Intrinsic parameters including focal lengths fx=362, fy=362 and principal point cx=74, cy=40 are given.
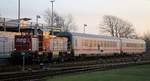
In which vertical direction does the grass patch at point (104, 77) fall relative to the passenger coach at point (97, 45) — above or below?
below

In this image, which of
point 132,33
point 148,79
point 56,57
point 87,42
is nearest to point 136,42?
point 87,42

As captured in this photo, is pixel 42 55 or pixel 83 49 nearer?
pixel 42 55

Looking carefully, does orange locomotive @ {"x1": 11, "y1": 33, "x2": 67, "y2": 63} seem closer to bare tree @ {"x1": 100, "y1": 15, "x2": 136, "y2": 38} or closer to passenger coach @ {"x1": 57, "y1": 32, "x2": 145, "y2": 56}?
passenger coach @ {"x1": 57, "y1": 32, "x2": 145, "y2": 56}

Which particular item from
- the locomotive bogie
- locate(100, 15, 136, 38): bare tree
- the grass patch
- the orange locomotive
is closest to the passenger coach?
the orange locomotive

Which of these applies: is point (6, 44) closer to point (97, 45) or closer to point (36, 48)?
point (36, 48)

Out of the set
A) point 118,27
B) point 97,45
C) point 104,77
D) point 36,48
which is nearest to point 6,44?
point 36,48

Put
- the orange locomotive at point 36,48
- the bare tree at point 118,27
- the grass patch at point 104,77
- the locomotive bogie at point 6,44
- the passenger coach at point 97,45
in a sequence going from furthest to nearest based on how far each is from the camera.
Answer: the bare tree at point 118,27 < the passenger coach at point 97,45 < the locomotive bogie at point 6,44 < the orange locomotive at point 36,48 < the grass patch at point 104,77

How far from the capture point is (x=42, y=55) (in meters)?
35.6

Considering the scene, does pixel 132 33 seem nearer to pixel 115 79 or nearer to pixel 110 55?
pixel 110 55

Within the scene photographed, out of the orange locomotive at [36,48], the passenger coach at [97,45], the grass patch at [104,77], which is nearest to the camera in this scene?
the grass patch at [104,77]

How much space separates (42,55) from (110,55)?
19.1m

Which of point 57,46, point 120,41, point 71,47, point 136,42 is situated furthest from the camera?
point 136,42

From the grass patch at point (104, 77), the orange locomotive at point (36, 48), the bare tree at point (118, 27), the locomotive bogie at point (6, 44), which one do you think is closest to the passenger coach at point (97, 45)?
the orange locomotive at point (36, 48)

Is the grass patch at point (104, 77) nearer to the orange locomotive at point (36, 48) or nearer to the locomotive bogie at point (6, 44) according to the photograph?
the orange locomotive at point (36, 48)
